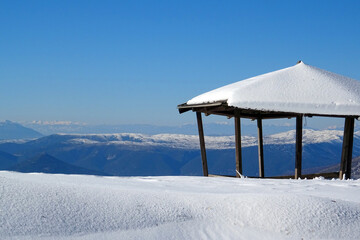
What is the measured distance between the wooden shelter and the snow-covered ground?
411 cm

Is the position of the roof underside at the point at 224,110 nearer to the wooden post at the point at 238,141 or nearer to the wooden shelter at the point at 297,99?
the wooden shelter at the point at 297,99

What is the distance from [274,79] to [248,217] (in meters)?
5.99

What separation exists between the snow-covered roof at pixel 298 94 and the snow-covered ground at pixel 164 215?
162 inches

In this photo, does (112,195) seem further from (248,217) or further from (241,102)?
(241,102)

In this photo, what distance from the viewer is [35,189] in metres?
4.03

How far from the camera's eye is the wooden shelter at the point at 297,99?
8.07m

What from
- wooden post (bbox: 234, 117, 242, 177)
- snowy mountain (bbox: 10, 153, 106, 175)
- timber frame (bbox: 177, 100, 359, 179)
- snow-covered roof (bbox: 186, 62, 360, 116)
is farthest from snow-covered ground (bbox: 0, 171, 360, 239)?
snowy mountain (bbox: 10, 153, 106, 175)

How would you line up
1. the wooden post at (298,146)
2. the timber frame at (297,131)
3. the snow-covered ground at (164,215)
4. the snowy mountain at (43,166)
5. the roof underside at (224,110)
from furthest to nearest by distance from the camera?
the snowy mountain at (43,166) → the wooden post at (298,146) → the timber frame at (297,131) → the roof underside at (224,110) → the snow-covered ground at (164,215)

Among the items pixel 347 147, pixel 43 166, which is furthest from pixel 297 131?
pixel 43 166

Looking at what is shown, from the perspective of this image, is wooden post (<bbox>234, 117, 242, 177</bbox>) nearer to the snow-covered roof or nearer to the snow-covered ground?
the snow-covered roof

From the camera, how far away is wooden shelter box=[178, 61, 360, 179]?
807 centimetres

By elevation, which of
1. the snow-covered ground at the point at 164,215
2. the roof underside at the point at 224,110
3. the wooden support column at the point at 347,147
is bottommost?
the wooden support column at the point at 347,147

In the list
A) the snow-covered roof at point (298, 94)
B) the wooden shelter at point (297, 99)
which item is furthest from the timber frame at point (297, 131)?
the snow-covered roof at point (298, 94)

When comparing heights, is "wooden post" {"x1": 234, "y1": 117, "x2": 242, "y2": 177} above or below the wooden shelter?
below
